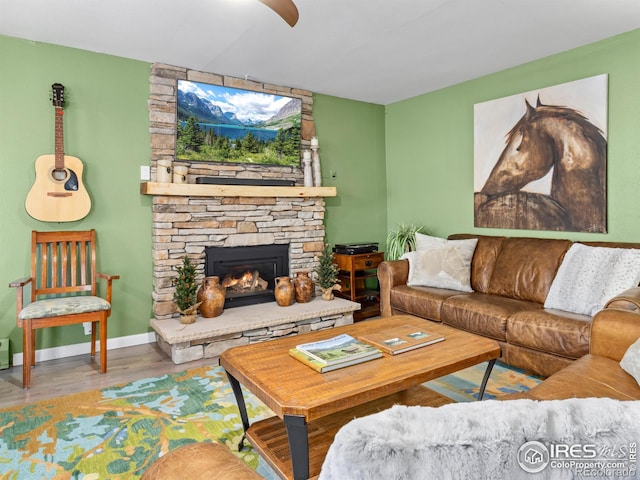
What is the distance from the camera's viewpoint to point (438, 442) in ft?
1.74

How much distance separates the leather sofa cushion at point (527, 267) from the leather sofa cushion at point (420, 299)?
423mm

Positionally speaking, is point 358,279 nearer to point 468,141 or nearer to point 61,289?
point 468,141

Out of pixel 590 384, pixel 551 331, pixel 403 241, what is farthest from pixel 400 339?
pixel 403 241

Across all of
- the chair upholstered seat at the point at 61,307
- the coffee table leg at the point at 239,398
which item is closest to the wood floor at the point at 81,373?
the chair upholstered seat at the point at 61,307

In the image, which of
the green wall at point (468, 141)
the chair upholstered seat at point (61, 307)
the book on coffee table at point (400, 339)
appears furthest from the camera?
the green wall at point (468, 141)

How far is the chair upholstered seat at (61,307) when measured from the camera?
2799mm

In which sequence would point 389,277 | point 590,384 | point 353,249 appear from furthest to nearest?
point 353,249
point 389,277
point 590,384

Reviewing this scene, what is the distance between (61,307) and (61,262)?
58cm

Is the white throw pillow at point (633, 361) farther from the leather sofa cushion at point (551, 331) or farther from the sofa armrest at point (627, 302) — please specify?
the leather sofa cushion at point (551, 331)

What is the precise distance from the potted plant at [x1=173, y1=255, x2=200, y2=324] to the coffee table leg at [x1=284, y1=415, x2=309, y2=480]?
2.22m

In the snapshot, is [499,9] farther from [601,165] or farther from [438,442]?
[438,442]

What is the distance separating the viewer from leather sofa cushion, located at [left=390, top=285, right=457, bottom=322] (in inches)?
135

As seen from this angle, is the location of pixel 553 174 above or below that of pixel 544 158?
below

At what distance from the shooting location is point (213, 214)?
3943 millimetres
